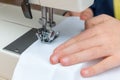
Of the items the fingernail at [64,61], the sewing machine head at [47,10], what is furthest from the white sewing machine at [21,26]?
the fingernail at [64,61]

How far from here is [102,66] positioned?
20.2 inches

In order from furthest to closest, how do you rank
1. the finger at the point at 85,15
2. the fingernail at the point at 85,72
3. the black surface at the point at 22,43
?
1. the finger at the point at 85,15
2. the black surface at the point at 22,43
3. the fingernail at the point at 85,72

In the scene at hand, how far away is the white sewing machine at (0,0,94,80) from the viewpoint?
53 centimetres

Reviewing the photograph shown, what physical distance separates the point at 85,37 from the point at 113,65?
101 mm

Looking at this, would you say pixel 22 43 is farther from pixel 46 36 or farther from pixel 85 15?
pixel 85 15

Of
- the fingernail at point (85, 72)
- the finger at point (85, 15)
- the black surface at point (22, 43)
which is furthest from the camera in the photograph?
the finger at point (85, 15)

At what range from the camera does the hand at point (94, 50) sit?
0.52 metres

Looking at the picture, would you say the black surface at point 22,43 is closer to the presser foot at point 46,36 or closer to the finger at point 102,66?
the presser foot at point 46,36

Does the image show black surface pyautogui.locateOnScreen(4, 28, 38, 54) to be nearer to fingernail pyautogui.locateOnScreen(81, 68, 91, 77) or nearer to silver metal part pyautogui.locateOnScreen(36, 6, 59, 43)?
silver metal part pyautogui.locateOnScreen(36, 6, 59, 43)

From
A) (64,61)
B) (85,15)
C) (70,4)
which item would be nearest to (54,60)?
(64,61)

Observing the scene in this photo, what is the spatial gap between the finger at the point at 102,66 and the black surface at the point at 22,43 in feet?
0.64

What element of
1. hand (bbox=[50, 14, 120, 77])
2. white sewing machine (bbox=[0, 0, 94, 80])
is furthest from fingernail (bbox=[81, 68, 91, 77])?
white sewing machine (bbox=[0, 0, 94, 80])

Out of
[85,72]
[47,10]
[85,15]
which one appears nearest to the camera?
[85,72]

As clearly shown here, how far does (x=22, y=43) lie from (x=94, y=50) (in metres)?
0.22
